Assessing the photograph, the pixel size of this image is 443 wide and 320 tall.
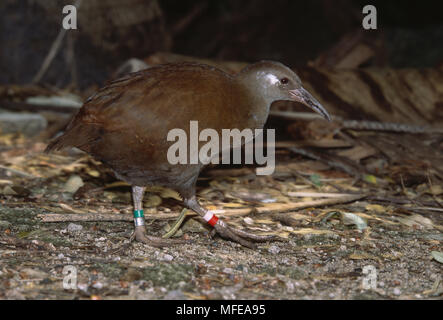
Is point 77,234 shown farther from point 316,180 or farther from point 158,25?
point 158,25

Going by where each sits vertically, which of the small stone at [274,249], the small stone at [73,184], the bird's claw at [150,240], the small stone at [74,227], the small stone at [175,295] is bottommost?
the small stone at [175,295]

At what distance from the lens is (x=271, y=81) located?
404 centimetres

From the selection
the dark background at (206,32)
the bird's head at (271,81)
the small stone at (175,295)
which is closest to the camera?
the small stone at (175,295)

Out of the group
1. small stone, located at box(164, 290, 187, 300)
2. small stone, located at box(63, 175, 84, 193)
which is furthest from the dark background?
small stone, located at box(164, 290, 187, 300)

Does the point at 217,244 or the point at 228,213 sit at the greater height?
the point at 228,213

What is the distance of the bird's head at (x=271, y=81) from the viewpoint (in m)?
4.01

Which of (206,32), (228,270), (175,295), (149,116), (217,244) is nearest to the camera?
(175,295)

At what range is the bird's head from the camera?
4.01m

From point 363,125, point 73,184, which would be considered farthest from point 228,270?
point 363,125

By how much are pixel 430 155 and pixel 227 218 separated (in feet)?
7.85

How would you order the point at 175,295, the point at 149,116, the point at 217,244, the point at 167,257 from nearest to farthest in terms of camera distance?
the point at 175,295
the point at 167,257
the point at 149,116
the point at 217,244

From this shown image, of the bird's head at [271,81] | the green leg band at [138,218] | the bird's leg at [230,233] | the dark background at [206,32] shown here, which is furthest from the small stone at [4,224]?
the dark background at [206,32]

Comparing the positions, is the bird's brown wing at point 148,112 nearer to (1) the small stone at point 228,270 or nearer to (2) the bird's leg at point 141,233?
(2) the bird's leg at point 141,233

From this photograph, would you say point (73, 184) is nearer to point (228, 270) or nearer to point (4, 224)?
point (4, 224)
